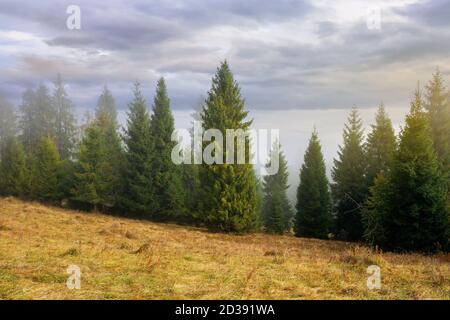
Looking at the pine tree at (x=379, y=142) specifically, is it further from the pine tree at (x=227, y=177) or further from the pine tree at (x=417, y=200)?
the pine tree at (x=417, y=200)

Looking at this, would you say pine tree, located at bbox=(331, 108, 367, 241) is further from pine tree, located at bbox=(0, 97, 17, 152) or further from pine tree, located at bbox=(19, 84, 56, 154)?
pine tree, located at bbox=(0, 97, 17, 152)

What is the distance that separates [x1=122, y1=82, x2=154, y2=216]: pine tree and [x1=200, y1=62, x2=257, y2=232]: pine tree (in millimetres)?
8642

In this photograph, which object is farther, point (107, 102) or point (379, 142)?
point (107, 102)

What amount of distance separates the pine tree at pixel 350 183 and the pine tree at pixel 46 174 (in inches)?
1138

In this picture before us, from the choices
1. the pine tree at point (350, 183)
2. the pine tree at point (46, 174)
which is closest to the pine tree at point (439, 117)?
the pine tree at point (350, 183)

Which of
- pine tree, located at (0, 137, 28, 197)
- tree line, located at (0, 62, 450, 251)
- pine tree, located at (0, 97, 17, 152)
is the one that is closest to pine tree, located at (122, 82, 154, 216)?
tree line, located at (0, 62, 450, 251)

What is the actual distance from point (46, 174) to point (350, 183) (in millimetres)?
31315

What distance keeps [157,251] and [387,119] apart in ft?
113

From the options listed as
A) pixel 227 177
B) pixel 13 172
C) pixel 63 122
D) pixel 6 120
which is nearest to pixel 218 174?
pixel 227 177

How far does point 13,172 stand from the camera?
4791 cm

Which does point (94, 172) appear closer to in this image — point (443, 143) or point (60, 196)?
point (60, 196)

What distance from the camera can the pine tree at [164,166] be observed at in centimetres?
3956

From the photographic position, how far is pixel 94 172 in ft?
133

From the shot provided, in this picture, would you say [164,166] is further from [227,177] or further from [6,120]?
[6,120]
